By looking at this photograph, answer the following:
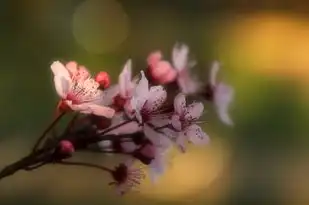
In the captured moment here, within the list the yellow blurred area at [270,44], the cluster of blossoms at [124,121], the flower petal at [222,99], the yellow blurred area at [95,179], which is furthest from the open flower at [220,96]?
the yellow blurred area at [270,44]

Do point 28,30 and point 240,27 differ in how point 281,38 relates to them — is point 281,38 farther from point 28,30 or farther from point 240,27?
point 28,30

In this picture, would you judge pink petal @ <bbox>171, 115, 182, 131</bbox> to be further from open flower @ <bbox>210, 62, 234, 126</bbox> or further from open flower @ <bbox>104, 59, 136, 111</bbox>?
open flower @ <bbox>210, 62, 234, 126</bbox>

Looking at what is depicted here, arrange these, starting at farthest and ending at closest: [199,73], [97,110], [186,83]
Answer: [199,73]
[186,83]
[97,110]

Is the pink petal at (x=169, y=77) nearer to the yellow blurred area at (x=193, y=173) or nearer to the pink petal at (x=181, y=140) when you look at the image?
the pink petal at (x=181, y=140)

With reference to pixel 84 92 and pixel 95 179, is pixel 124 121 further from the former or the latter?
pixel 95 179

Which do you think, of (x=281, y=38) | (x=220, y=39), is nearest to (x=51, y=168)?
(x=220, y=39)

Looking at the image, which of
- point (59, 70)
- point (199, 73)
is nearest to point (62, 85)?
point (59, 70)
